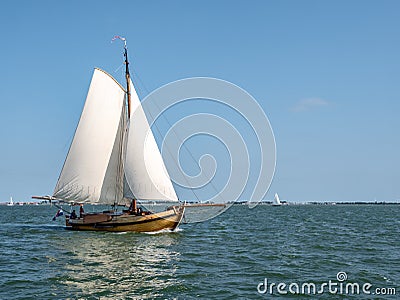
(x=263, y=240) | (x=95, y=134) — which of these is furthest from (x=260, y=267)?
(x=95, y=134)

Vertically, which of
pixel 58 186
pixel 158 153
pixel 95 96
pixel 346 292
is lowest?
pixel 346 292

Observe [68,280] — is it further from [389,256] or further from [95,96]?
[95,96]

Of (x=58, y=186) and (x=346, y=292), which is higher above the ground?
(x=58, y=186)

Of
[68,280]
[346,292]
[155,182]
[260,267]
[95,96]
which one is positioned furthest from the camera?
[95,96]

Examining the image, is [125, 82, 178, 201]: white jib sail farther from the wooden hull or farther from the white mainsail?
the wooden hull

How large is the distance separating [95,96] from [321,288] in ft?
96.5

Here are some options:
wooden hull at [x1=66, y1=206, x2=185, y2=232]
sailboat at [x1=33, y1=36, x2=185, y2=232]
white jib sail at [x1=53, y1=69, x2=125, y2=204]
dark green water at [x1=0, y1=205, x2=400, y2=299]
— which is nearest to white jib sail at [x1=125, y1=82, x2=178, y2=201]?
sailboat at [x1=33, y1=36, x2=185, y2=232]

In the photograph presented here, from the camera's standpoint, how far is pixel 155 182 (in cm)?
3853

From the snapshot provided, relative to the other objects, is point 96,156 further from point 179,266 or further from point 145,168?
point 179,266

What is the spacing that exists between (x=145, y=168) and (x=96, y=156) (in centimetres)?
525

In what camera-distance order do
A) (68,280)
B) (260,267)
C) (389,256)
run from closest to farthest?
(68,280), (260,267), (389,256)

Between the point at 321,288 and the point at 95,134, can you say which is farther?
the point at 95,134

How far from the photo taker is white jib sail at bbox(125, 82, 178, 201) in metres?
38.6

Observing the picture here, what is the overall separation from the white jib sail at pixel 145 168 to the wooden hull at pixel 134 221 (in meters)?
1.40
